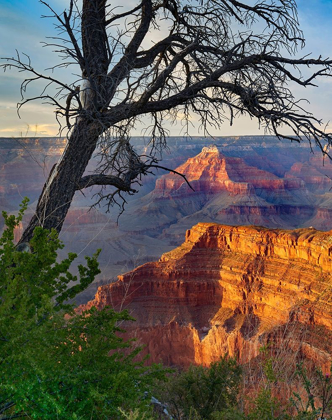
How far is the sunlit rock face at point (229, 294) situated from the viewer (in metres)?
18.6

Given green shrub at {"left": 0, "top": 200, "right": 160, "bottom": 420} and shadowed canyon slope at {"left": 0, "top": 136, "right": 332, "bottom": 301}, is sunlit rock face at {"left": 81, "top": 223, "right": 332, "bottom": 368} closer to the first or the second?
green shrub at {"left": 0, "top": 200, "right": 160, "bottom": 420}

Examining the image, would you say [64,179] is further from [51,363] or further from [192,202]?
[192,202]

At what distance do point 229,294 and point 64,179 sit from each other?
2423cm

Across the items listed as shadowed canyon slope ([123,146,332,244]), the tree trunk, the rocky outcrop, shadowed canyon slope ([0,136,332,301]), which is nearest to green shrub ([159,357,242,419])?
the tree trunk

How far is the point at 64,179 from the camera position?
12.4ft

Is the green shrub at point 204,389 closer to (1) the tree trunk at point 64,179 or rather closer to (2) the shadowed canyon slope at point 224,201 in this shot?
(1) the tree trunk at point 64,179

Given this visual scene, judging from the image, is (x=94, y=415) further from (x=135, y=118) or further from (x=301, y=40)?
(x=301, y=40)

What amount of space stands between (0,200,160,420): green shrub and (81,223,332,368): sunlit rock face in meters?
15.2

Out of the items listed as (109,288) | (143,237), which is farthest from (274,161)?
(109,288)

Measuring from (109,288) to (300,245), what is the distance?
42.0 ft

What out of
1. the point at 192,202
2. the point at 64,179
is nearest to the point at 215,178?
the point at 192,202

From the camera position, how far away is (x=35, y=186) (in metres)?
81.5

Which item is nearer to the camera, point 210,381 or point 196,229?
point 210,381

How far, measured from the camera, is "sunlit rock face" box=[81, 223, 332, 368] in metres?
18.6
